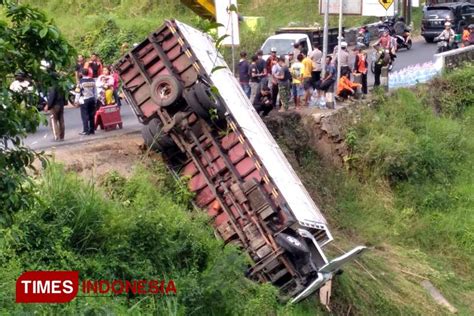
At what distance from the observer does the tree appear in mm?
7320

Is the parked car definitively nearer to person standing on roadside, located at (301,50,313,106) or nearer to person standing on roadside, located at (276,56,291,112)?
person standing on roadside, located at (301,50,313,106)

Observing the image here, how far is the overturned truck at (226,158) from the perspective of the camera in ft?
43.0

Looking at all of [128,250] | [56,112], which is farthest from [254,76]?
[128,250]

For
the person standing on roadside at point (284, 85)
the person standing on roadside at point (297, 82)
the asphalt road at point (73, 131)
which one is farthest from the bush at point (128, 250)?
the person standing on roadside at point (297, 82)

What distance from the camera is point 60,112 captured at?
643 inches

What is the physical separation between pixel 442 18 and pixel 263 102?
2038cm

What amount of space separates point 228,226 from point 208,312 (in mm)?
2418

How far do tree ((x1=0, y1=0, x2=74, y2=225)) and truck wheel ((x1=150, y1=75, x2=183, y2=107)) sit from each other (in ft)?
23.0

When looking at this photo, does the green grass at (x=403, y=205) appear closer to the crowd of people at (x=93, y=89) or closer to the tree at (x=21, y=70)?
the crowd of people at (x=93, y=89)

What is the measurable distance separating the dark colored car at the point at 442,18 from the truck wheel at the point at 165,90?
2369 centimetres

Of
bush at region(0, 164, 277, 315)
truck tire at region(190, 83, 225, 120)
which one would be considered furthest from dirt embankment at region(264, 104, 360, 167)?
bush at region(0, 164, 277, 315)

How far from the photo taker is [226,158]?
14.3 m

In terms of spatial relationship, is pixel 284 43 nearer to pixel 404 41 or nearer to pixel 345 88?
pixel 345 88

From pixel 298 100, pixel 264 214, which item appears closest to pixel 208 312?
pixel 264 214
